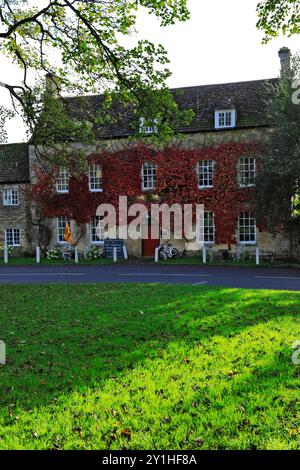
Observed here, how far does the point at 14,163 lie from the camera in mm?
32062

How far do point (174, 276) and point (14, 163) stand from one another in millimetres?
20024

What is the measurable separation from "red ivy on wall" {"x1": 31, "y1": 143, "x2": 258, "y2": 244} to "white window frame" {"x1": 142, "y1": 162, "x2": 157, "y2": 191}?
0.38m

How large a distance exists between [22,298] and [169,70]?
8.29 meters

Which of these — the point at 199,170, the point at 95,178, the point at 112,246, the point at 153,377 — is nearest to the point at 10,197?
the point at 95,178

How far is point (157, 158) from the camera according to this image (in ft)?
88.5

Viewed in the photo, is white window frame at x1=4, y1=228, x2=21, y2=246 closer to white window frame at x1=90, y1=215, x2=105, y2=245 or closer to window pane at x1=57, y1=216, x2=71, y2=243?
window pane at x1=57, y1=216, x2=71, y2=243

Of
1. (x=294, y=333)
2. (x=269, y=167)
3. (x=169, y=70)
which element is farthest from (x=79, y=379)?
(x=269, y=167)

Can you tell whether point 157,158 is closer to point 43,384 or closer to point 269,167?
point 269,167

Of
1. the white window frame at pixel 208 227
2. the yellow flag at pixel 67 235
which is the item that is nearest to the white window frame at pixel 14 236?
the yellow flag at pixel 67 235

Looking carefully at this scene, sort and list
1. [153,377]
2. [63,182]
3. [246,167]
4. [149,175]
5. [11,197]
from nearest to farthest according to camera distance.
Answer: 1. [153,377]
2. [246,167]
3. [149,175]
4. [63,182]
5. [11,197]

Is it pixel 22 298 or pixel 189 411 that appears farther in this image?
pixel 22 298

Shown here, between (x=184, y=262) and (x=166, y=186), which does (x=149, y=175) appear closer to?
(x=166, y=186)

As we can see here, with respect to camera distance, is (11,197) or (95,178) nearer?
(95,178)

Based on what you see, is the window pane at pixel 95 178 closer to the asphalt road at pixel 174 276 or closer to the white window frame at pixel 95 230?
the white window frame at pixel 95 230
